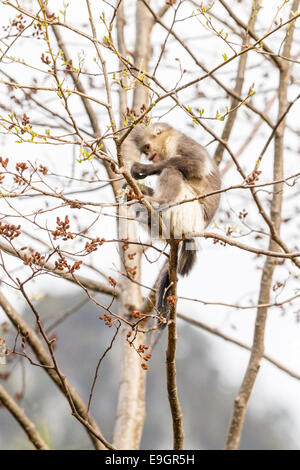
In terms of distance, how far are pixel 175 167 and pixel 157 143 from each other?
0.43 m

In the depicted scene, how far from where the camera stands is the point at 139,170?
13.4ft

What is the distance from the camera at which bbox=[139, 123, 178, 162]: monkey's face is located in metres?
4.40

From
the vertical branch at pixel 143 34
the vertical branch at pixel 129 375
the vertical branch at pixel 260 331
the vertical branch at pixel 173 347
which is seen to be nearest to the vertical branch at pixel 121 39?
the vertical branch at pixel 143 34

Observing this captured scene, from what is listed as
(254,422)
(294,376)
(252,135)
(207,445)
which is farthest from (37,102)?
(254,422)

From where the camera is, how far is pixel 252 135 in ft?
18.6

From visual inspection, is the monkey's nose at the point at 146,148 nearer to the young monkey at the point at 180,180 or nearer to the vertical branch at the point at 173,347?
the young monkey at the point at 180,180

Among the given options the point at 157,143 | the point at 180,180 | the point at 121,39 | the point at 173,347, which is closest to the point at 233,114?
the point at 157,143

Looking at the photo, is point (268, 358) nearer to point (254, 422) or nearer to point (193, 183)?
point (193, 183)

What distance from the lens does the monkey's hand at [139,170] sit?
13.4 feet

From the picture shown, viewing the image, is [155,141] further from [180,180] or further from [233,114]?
[233,114]

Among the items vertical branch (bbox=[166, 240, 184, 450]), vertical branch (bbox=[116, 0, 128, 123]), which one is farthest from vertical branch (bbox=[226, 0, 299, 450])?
vertical branch (bbox=[116, 0, 128, 123])

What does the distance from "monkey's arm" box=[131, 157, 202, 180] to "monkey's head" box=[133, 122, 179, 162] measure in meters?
0.26
